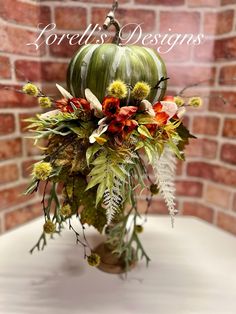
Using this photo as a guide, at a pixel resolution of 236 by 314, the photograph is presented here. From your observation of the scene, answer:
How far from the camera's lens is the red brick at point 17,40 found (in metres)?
0.79

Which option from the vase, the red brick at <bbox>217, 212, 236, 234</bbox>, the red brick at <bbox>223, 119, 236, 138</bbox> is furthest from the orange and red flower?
the red brick at <bbox>217, 212, 236, 234</bbox>

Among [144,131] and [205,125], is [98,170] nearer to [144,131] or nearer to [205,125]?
[144,131]

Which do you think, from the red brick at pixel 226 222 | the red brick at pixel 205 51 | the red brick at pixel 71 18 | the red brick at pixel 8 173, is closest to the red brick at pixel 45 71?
the red brick at pixel 71 18

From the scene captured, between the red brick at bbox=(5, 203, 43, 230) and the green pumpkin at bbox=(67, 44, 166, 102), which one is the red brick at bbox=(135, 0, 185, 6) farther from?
the red brick at bbox=(5, 203, 43, 230)

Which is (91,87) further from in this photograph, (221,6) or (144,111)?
(221,6)

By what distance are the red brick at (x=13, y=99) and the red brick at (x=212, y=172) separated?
58cm

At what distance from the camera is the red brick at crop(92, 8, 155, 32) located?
854 mm

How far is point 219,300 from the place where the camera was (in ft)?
2.10

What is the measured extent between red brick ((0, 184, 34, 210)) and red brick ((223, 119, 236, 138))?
68 centimetres

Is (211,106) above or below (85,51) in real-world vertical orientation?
below

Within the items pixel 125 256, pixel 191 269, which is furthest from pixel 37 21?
pixel 191 269

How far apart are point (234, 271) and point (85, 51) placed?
67cm

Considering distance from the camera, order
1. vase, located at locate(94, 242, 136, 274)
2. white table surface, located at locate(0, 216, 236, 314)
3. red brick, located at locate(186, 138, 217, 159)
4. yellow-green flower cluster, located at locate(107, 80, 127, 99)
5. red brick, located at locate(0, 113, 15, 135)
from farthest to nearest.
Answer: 1. red brick, located at locate(186, 138, 217, 159)
2. red brick, located at locate(0, 113, 15, 135)
3. vase, located at locate(94, 242, 136, 274)
4. white table surface, located at locate(0, 216, 236, 314)
5. yellow-green flower cluster, located at locate(107, 80, 127, 99)

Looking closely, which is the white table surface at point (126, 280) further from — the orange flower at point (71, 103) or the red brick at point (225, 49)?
the red brick at point (225, 49)
